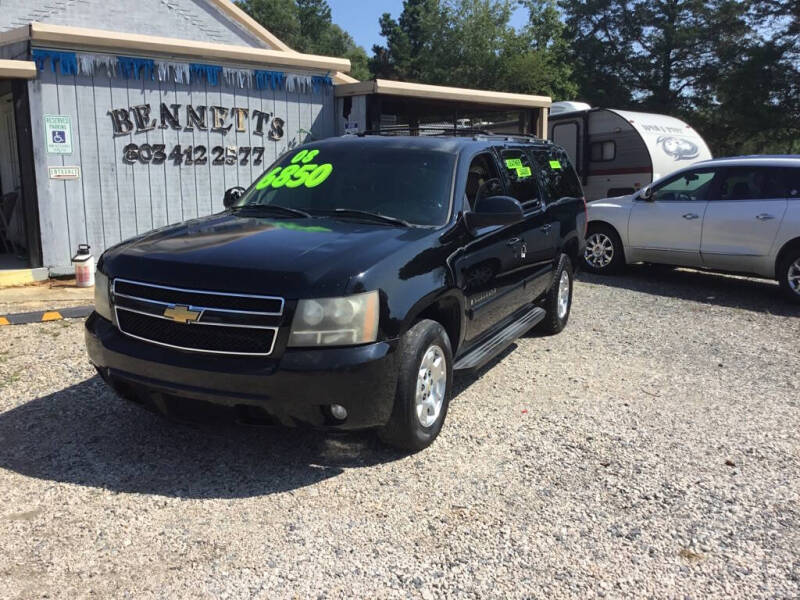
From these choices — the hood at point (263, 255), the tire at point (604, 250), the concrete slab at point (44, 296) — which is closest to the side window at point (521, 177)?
the hood at point (263, 255)

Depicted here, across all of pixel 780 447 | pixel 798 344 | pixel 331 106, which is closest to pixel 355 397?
pixel 780 447

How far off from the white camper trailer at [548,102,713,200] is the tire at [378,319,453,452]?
11.9m

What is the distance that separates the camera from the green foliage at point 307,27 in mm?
57838

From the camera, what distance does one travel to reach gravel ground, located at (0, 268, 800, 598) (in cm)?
300

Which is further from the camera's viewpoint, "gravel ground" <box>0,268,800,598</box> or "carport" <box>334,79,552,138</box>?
"carport" <box>334,79,552,138</box>

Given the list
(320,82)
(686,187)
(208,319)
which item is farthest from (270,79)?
(208,319)

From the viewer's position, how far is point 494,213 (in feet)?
15.0

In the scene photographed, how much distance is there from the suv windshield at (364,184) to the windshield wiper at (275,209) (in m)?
0.04

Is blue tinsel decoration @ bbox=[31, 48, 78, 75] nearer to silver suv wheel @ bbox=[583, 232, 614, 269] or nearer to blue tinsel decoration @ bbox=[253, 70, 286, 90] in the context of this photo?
blue tinsel decoration @ bbox=[253, 70, 286, 90]

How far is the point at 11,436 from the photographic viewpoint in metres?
4.35

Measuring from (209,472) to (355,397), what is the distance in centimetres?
98

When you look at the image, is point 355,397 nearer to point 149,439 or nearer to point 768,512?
point 149,439

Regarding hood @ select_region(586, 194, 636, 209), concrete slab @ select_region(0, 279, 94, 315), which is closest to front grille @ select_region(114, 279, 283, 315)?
concrete slab @ select_region(0, 279, 94, 315)

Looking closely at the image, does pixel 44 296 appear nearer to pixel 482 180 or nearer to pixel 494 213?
pixel 482 180
